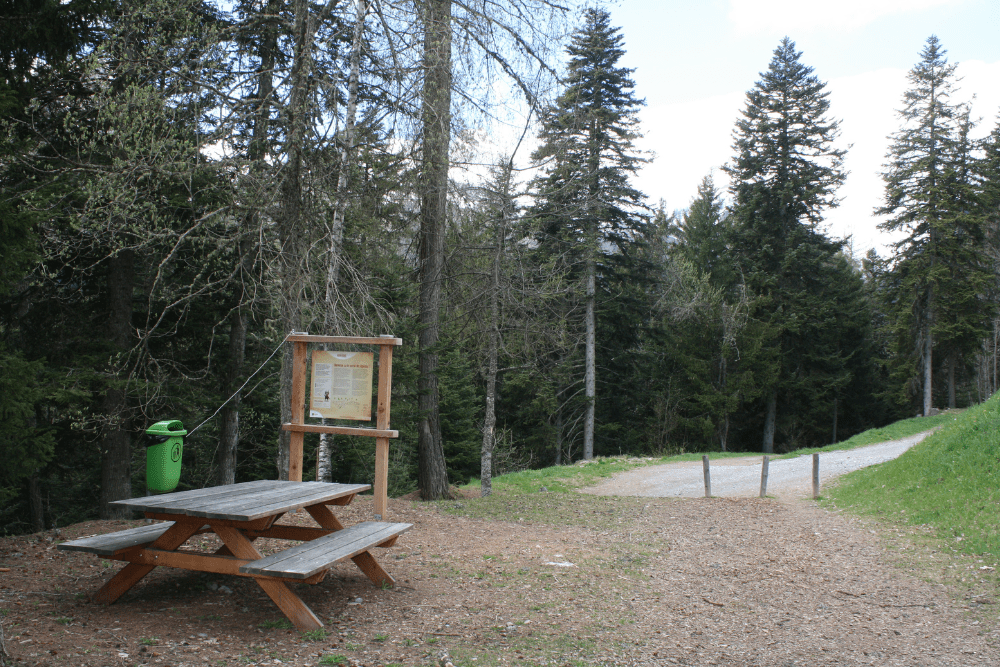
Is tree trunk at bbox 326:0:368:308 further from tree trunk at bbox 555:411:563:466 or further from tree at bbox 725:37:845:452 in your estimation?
tree at bbox 725:37:845:452

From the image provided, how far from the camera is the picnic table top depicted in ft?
12.4

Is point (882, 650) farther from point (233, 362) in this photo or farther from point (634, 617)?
point (233, 362)

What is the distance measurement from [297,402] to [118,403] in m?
3.43

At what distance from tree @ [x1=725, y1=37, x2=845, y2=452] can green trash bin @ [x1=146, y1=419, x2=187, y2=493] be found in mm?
26151

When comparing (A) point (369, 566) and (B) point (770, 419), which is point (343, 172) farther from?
(B) point (770, 419)

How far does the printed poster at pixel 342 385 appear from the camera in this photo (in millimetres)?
6164

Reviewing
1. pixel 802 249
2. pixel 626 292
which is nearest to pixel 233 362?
pixel 626 292

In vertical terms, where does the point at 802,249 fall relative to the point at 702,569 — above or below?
above

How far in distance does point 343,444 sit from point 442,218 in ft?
20.5

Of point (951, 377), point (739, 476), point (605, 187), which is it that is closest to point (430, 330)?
point (739, 476)

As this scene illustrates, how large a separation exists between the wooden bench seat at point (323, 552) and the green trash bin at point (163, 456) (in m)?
2.17

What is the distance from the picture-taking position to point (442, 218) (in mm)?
10555

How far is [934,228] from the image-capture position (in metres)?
26.7

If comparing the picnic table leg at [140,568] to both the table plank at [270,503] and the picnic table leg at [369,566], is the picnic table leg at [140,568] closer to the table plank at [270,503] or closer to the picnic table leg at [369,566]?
the table plank at [270,503]
